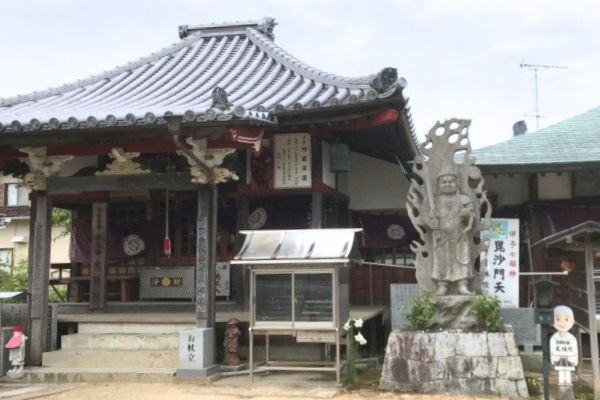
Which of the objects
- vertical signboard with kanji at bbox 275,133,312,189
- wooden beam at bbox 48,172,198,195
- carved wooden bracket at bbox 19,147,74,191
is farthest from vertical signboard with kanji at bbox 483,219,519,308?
carved wooden bracket at bbox 19,147,74,191

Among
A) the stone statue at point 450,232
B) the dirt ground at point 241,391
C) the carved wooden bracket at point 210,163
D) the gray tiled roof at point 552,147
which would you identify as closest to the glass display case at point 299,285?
the dirt ground at point 241,391

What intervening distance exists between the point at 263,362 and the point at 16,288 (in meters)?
13.1

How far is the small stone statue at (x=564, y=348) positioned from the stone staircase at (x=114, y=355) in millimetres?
6049

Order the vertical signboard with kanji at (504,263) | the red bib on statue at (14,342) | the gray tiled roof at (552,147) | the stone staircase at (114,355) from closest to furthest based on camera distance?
the stone staircase at (114,355)
the red bib on statue at (14,342)
the vertical signboard with kanji at (504,263)
the gray tiled roof at (552,147)

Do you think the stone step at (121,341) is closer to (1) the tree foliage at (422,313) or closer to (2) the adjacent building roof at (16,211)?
(1) the tree foliage at (422,313)

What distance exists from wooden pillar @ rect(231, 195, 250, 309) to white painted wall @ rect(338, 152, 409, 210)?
130 inches

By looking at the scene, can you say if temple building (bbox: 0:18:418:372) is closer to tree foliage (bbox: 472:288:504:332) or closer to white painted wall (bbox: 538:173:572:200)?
white painted wall (bbox: 538:173:572:200)

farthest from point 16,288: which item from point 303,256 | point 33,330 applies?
point 303,256

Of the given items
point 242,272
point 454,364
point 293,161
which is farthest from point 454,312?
point 242,272

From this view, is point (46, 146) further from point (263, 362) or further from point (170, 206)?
point (263, 362)

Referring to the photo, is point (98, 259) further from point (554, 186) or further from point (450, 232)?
point (554, 186)

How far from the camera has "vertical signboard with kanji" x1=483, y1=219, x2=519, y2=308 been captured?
12203 millimetres

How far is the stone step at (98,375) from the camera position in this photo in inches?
428

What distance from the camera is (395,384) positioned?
9586 mm
